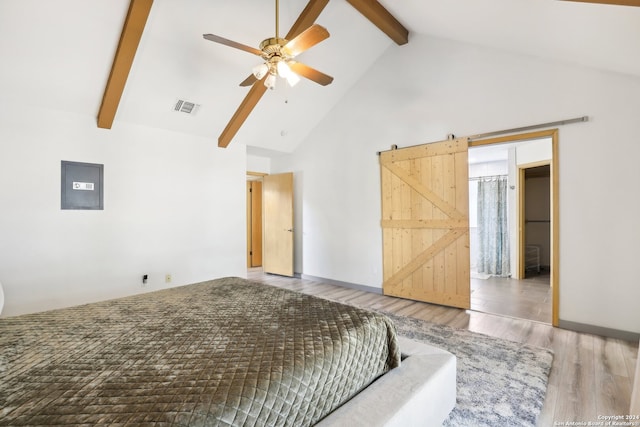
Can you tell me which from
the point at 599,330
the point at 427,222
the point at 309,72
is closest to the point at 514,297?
the point at 599,330

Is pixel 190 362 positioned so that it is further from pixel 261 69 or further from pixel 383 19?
pixel 383 19

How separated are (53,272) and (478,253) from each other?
655 centimetres

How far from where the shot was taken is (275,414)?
A: 1096mm

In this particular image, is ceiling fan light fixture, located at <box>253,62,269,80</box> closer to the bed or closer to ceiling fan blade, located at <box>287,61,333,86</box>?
ceiling fan blade, located at <box>287,61,333,86</box>

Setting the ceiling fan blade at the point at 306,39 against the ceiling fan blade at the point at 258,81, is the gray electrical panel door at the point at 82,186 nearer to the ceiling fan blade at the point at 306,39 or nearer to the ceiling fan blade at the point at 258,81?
the ceiling fan blade at the point at 258,81

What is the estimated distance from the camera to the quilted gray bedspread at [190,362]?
0.98m

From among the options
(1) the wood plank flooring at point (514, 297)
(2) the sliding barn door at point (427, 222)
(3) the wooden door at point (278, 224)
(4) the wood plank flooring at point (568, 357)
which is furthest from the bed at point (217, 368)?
(3) the wooden door at point (278, 224)

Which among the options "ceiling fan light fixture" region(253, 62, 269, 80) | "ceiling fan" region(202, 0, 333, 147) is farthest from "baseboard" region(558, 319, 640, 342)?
"ceiling fan light fixture" region(253, 62, 269, 80)

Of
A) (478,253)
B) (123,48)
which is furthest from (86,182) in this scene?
(478,253)

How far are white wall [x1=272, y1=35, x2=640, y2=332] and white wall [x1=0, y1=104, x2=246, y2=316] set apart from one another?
1527 millimetres

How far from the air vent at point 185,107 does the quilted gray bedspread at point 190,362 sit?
2.71 m

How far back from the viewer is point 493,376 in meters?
2.19

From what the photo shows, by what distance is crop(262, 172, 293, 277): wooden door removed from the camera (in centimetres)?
570

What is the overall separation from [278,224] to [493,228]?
4.07 m
